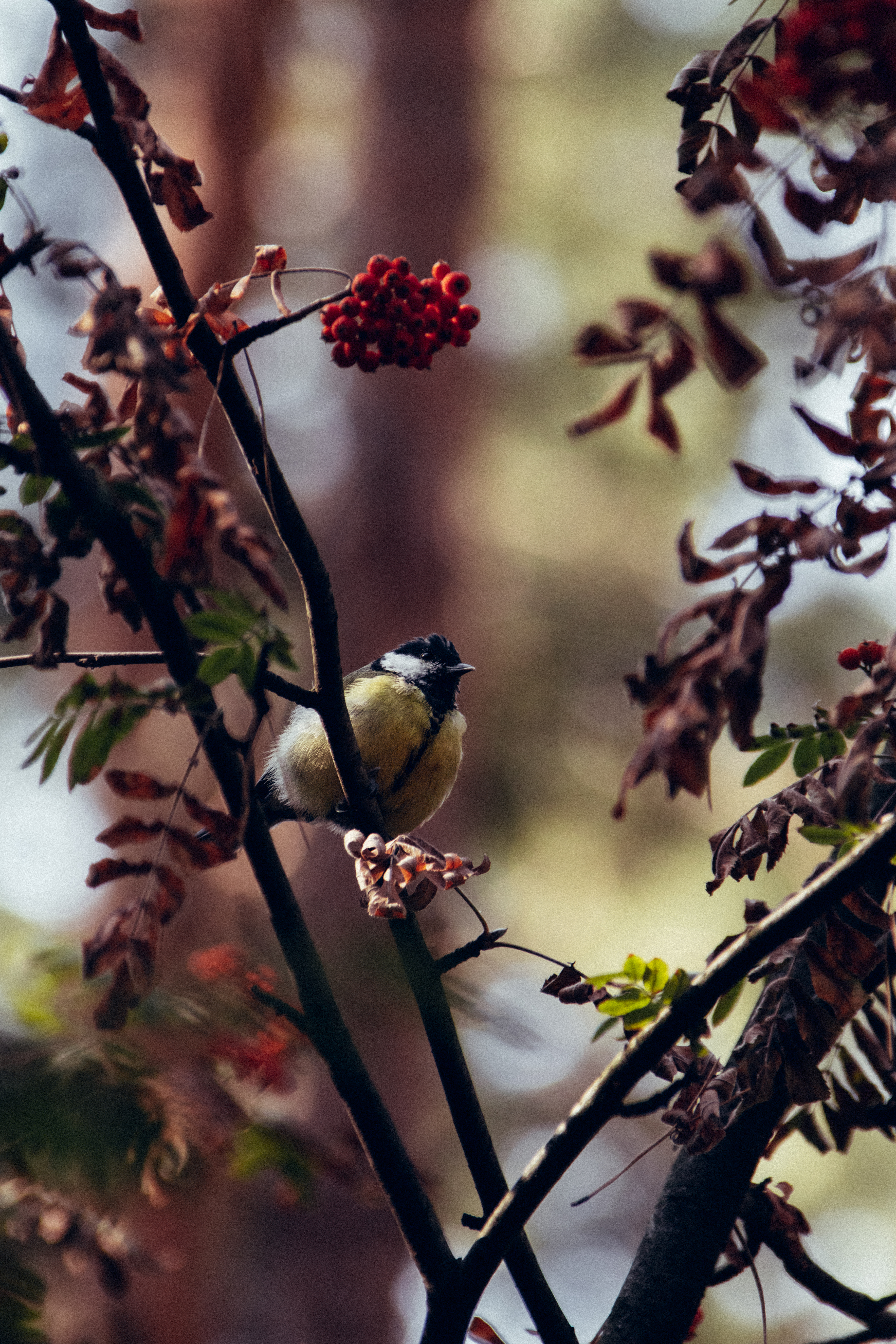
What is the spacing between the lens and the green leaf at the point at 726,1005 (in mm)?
1778

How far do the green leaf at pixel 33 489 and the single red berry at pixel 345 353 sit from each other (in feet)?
1.68

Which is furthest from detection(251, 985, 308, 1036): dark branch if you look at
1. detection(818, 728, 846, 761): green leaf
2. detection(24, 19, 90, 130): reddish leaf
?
detection(24, 19, 90, 130): reddish leaf

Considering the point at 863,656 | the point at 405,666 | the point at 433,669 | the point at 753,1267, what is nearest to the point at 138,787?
the point at 863,656

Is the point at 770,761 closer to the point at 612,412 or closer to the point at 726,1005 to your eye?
the point at 726,1005

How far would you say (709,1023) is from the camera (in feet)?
6.29

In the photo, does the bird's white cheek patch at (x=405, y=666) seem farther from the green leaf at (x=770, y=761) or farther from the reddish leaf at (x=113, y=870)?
the reddish leaf at (x=113, y=870)

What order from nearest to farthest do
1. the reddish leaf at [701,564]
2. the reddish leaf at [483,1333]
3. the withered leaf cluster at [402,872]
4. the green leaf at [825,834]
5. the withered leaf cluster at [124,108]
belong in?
1. the reddish leaf at [701,564]
2. the withered leaf cluster at [124,108]
3. the green leaf at [825,834]
4. the withered leaf cluster at [402,872]
5. the reddish leaf at [483,1333]

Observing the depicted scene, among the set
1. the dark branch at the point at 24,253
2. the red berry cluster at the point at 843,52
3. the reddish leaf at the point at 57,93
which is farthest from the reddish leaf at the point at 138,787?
the red berry cluster at the point at 843,52

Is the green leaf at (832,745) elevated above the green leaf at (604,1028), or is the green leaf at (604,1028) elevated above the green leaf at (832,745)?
the green leaf at (832,745)

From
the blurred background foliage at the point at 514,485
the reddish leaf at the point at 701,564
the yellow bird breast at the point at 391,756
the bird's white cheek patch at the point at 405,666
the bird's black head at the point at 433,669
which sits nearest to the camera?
the reddish leaf at the point at 701,564

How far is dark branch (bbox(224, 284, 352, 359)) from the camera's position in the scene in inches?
56.3

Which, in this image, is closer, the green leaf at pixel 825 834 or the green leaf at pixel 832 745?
the green leaf at pixel 825 834

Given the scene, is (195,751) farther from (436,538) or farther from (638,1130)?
(638,1130)

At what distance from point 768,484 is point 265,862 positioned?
83cm
